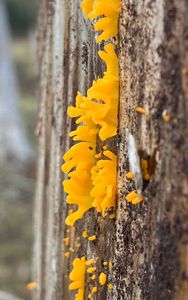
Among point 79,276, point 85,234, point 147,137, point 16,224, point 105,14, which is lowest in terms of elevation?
point 16,224

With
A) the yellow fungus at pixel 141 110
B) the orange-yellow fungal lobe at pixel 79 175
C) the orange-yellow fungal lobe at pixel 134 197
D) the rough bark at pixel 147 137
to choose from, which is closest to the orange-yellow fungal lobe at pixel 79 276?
the rough bark at pixel 147 137

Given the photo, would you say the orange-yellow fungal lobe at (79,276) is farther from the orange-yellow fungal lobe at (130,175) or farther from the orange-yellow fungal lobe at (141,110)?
the orange-yellow fungal lobe at (141,110)

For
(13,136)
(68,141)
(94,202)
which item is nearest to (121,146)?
(94,202)

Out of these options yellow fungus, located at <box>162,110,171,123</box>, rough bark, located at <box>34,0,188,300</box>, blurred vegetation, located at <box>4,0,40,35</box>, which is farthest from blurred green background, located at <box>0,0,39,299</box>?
blurred vegetation, located at <box>4,0,40,35</box>

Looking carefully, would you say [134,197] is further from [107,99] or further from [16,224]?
[16,224]

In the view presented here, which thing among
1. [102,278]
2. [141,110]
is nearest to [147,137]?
[141,110]

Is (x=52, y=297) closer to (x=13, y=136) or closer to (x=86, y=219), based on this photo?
(x=86, y=219)
